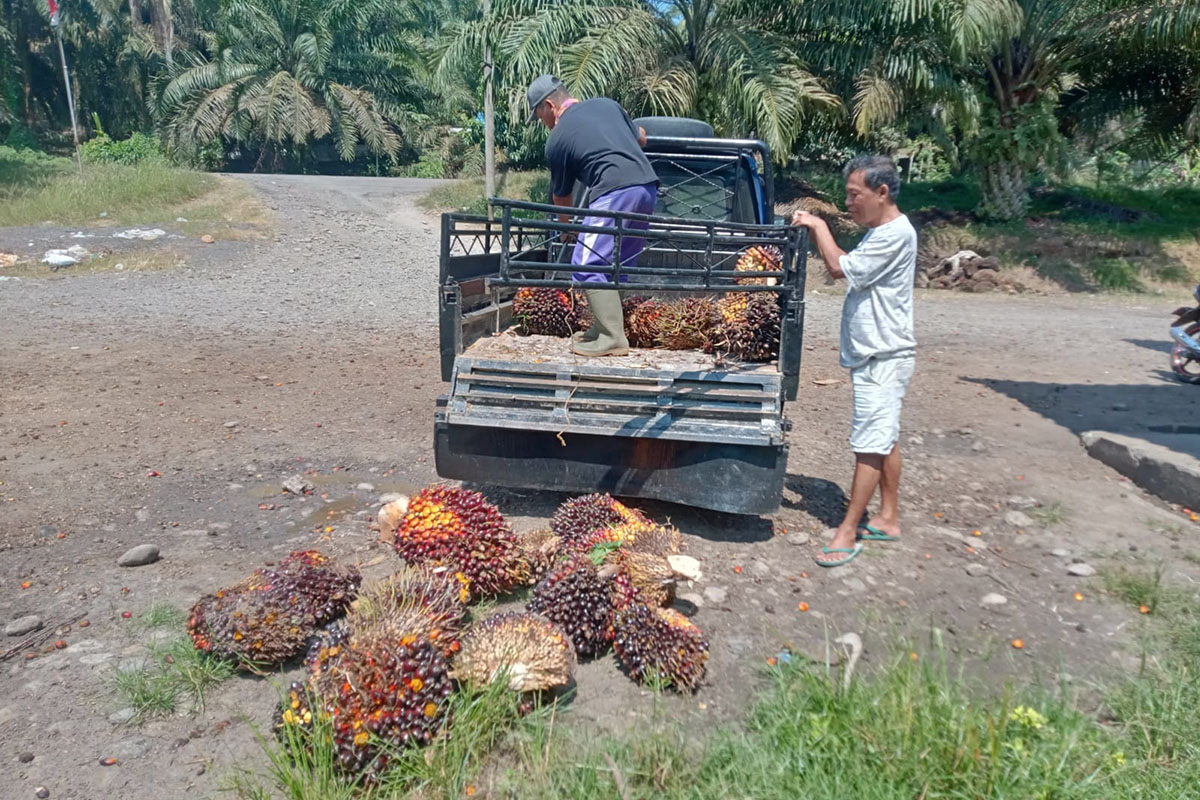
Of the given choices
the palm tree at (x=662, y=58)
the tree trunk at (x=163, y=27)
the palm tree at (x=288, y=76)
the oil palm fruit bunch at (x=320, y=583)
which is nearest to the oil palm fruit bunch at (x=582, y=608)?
the oil palm fruit bunch at (x=320, y=583)

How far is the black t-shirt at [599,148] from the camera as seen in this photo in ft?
16.3

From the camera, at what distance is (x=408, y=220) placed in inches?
765

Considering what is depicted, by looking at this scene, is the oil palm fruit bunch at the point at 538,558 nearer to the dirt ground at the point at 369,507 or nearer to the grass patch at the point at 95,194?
the dirt ground at the point at 369,507

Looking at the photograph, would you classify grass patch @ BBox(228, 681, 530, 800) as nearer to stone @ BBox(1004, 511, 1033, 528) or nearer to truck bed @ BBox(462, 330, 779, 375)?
truck bed @ BBox(462, 330, 779, 375)

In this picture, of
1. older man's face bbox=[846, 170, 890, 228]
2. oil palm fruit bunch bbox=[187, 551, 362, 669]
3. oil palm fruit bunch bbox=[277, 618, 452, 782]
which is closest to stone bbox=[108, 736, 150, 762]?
oil palm fruit bunch bbox=[187, 551, 362, 669]

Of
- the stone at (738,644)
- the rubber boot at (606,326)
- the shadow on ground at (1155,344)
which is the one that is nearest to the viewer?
the stone at (738,644)

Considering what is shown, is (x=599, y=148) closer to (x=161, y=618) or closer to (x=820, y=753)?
(x=161, y=618)

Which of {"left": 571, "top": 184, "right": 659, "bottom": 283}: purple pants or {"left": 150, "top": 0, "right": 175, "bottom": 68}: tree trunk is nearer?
{"left": 571, "top": 184, "right": 659, "bottom": 283}: purple pants

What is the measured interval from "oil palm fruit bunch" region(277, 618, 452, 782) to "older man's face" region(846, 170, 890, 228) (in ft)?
9.44

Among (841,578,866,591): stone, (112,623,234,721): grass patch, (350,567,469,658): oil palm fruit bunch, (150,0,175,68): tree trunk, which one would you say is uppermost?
(150,0,175,68): tree trunk

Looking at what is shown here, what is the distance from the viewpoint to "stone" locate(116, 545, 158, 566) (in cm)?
417

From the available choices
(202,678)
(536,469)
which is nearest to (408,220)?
(536,469)

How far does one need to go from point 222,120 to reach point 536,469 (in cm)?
3001

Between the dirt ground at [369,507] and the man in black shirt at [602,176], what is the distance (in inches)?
40.6
